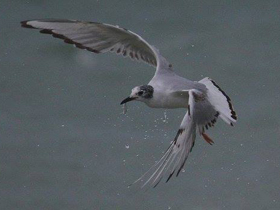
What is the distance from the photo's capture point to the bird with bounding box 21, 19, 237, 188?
157 inches

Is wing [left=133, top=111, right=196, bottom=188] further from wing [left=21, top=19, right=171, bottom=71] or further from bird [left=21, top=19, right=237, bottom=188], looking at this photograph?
wing [left=21, top=19, right=171, bottom=71]

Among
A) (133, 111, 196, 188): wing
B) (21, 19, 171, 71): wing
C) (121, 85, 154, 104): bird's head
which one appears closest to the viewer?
(133, 111, 196, 188): wing

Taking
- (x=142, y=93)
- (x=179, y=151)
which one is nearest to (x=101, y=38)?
(x=142, y=93)

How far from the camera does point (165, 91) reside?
429 cm

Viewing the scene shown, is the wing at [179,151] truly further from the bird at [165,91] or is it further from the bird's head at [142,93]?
the bird's head at [142,93]

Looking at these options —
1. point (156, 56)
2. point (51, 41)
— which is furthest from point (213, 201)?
point (51, 41)

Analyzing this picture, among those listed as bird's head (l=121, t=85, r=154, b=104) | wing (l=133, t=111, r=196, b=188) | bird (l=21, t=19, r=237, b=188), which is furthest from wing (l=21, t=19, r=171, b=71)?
wing (l=133, t=111, r=196, b=188)

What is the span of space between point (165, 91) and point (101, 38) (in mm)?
599

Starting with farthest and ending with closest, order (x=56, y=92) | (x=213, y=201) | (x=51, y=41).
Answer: (x=51, y=41)
(x=56, y=92)
(x=213, y=201)

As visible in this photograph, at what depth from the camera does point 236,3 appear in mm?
6996

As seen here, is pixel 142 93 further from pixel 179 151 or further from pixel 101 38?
pixel 101 38

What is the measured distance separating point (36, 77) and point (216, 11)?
1633mm

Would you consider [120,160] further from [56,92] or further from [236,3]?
[236,3]

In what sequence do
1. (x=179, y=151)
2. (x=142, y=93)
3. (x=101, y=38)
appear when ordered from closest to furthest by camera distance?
(x=179, y=151), (x=142, y=93), (x=101, y=38)
